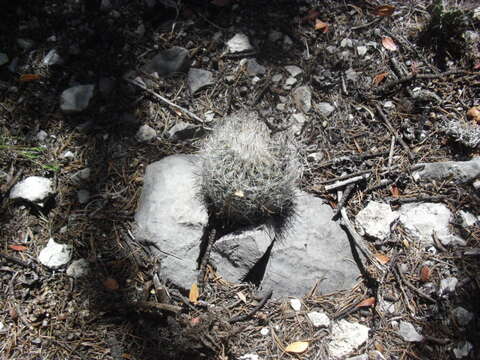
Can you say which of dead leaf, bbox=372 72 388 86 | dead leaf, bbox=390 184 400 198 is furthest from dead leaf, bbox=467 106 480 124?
dead leaf, bbox=390 184 400 198

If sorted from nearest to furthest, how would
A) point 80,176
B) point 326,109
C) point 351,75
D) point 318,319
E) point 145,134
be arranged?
point 318,319, point 80,176, point 145,134, point 326,109, point 351,75

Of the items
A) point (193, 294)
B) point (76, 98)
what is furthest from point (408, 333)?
point (76, 98)

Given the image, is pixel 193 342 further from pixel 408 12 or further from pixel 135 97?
pixel 408 12

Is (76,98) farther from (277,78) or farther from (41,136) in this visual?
(277,78)

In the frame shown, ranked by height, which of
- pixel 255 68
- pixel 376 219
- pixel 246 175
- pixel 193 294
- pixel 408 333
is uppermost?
pixel 255 68

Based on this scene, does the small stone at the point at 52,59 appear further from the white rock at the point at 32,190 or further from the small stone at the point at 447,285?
the small stone at the point at 447,285

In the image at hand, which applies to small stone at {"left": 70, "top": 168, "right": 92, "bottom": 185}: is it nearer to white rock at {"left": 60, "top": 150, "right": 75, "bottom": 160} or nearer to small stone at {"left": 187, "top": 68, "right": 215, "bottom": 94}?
white rock at {"left": 60, "top": 150, "right": 75, "bottom": 160}
